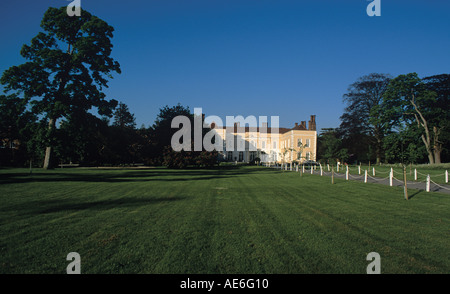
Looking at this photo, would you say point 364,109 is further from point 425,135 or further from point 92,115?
point 92,115

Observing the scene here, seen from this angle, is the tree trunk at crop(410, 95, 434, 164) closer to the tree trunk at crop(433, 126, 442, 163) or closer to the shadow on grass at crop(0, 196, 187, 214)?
the tree trunk at crop(433, 126, 442, 163)

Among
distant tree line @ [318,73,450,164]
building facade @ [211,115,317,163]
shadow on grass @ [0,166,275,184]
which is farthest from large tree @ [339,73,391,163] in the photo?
shadow on grass @ [0,166,275,184]

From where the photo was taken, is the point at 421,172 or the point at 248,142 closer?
the point at 421,172

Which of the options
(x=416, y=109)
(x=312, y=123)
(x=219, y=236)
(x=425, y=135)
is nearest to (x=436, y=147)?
(x=425, y=135)

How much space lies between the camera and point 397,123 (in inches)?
1351

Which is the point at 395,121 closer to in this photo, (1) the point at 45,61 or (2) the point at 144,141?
(2) the point at 144,141

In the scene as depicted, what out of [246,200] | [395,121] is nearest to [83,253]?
[246,200]

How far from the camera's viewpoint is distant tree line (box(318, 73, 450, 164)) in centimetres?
1255

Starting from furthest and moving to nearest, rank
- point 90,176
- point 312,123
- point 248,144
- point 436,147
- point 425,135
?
1. point 248,144
2. point 312,123
3. point 425,135
4. point 436,147
5. point 90,176

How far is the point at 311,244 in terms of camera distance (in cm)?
507

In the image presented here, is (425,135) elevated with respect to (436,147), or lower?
elevated
